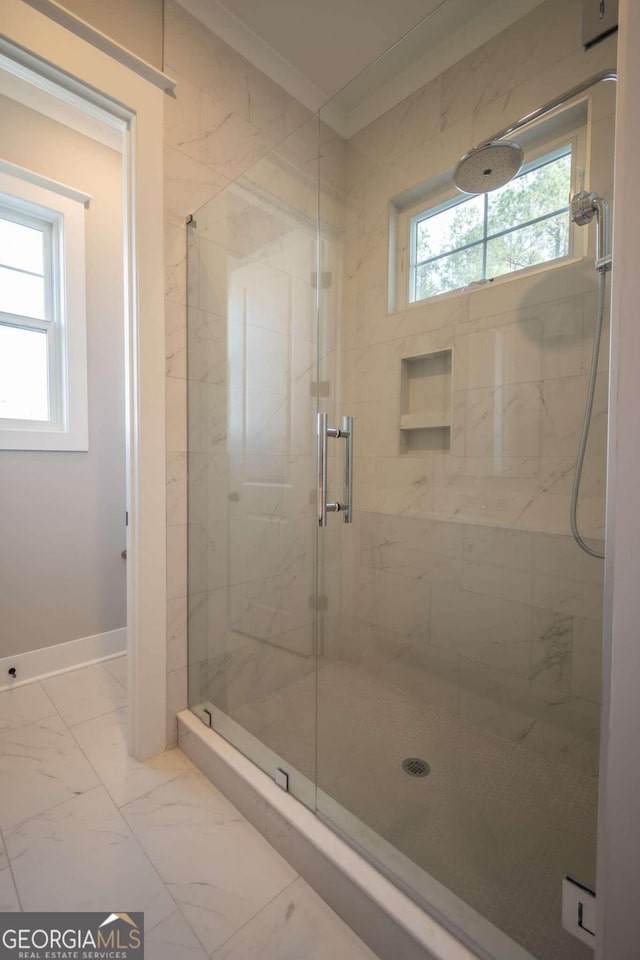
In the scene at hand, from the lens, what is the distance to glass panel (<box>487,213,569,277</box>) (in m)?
1.32

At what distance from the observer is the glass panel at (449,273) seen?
1528 mm

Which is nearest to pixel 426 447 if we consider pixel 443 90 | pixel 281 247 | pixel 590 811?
pixel 281 247

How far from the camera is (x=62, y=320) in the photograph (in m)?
2.27

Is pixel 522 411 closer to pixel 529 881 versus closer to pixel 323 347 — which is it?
pixel 323 347

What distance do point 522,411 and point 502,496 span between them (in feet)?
1.04

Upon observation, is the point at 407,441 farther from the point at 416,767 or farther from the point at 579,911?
the point at 579,911

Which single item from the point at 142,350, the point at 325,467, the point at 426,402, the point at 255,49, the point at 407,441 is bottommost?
the point at 325,467

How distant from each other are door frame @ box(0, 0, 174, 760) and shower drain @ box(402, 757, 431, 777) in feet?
3.02

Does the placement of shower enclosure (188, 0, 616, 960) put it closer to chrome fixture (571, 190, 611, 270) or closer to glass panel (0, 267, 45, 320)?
chrome fixture (571, 190, 611, 270)

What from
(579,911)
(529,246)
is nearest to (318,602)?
(579,911)

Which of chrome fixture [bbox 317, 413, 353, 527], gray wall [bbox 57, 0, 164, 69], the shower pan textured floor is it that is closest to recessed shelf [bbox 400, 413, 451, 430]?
chrome fixture [bbox 317, 413, 353, 527]

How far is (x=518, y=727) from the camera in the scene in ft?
4.66

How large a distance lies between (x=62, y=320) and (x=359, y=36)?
1.97 m

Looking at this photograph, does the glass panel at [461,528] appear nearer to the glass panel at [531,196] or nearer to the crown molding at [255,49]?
the glass panel at [531,196]
